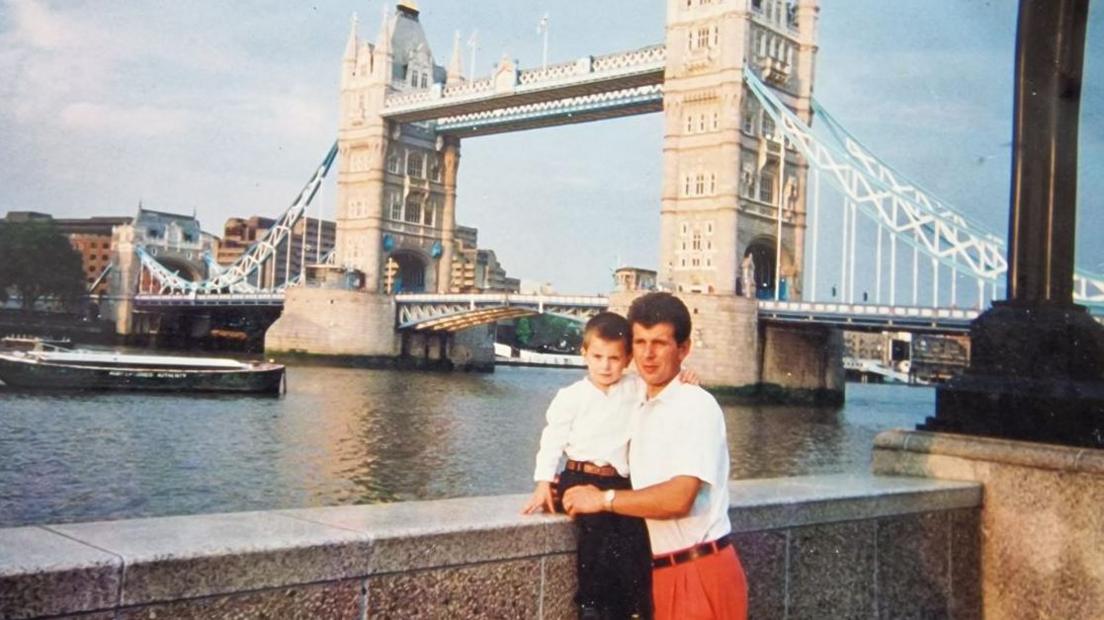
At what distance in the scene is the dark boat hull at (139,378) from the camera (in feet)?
83.0

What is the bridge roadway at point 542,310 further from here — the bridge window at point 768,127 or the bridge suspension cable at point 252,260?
the bridge window at point 768,127

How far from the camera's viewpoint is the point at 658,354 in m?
2.65

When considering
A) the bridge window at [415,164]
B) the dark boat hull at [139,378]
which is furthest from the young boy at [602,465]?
the bridge window at [415,164]

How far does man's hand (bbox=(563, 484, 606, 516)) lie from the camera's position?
8.82 ft

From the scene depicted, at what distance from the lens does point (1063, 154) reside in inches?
162

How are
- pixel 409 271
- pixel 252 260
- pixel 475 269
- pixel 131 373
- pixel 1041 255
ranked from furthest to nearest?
pixel 475 269
pixel 252 260
pixel 409 271
pixel 131 373
pixel 1041 255

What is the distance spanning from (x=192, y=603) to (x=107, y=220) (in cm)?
8538

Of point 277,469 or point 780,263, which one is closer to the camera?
point 277,469

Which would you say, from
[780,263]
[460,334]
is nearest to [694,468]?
[780,263]

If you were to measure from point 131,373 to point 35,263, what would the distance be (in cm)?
2775

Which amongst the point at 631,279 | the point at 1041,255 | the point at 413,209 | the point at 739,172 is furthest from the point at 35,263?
the point at 1041,255

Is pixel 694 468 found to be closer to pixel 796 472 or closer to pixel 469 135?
pixel 796 472

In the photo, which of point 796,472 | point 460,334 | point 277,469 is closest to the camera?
point 277,469

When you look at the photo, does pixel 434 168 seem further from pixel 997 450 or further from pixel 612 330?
pixel 612 330
